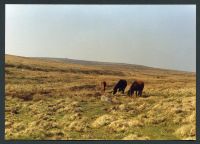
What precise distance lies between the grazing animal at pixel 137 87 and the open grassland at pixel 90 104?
192 mm

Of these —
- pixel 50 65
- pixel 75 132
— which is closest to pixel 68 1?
pixel 50 65

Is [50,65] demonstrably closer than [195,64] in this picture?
No

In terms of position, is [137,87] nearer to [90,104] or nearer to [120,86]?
[120,86]

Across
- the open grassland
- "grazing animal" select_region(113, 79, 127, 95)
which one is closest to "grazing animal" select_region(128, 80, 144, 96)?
the open grassland

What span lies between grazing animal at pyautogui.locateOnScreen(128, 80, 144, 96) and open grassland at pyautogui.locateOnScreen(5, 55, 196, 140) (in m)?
0.19

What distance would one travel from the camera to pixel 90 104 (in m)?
18.6

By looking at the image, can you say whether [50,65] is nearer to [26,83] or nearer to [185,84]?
[26,83]

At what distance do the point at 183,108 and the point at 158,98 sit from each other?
1159 mm

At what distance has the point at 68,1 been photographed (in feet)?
57.9

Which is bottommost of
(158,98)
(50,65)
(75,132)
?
(75,132)

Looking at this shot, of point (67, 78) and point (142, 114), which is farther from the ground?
point (67, 78)

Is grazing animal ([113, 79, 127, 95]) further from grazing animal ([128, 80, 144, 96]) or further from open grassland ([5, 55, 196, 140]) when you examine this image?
grazing animal ([128, 80, 144, 96])

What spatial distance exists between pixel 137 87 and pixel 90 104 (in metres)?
Result: 1.98

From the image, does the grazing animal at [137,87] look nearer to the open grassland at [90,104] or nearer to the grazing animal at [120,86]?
the open grassland at [90,104]
